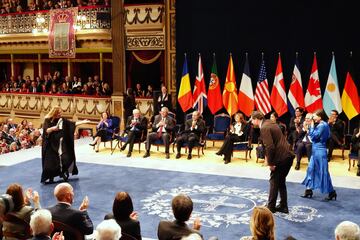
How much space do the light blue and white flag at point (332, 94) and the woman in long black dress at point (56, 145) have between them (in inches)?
238

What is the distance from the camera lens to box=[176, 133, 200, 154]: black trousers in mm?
12477

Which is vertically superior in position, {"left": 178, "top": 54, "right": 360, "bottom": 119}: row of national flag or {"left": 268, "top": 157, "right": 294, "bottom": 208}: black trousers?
{"left": 178, "top": 54, "right": 360, "bottom": 119}: row of national flag

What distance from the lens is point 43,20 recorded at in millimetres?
19109

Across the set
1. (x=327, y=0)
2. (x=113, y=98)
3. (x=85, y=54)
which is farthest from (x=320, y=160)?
(x=85, y=54)

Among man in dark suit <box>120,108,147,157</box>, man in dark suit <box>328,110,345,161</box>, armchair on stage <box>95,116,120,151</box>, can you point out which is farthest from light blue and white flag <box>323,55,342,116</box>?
armchair on stage <box>95,116,120,151</box>

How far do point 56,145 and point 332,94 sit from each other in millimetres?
6685

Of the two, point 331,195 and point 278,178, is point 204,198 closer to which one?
point 278,178

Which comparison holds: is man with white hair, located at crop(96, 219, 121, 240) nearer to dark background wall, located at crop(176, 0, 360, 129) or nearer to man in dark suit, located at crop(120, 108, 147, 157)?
man in dark suit, located at crop(120, 108, 147, 157)

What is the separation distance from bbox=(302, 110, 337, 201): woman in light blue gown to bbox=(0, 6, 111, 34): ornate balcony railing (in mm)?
10165

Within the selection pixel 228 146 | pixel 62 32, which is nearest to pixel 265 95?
pixel 228 146

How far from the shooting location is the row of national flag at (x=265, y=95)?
1277 centimetres

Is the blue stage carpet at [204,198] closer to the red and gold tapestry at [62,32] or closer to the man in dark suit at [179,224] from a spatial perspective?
the man in dark suit at [179,224]

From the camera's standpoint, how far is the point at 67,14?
18.1 m

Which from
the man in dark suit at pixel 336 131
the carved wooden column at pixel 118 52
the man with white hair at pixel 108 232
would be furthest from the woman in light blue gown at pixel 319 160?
the carved wooden column at pixel 118 52
